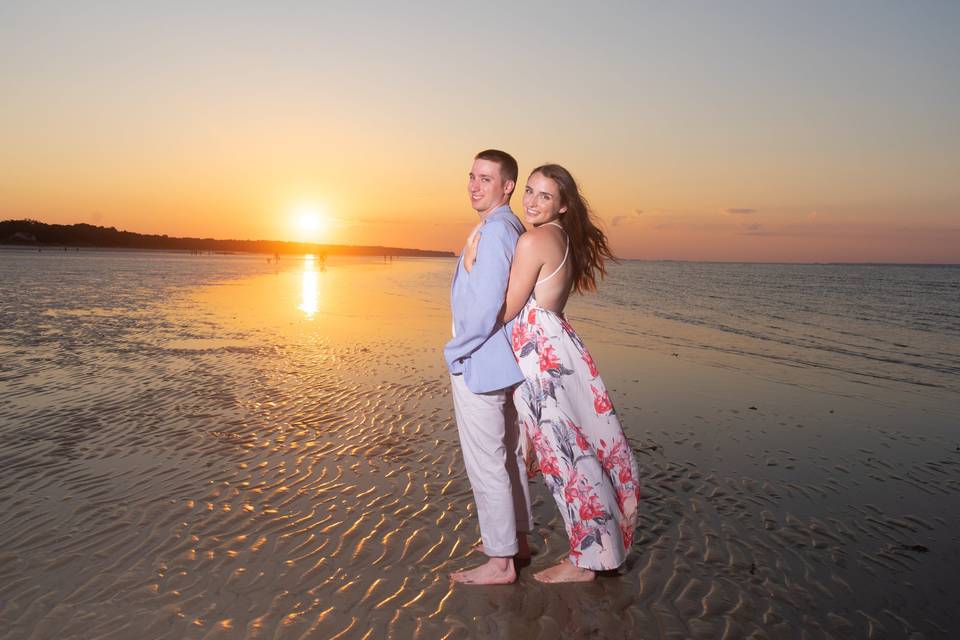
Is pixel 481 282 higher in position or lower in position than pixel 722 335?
higher

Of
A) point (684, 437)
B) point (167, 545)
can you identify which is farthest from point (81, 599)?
point (684, 437)

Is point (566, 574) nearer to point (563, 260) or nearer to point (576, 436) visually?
point (576, 436)

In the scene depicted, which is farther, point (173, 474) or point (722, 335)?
point (722, 335)

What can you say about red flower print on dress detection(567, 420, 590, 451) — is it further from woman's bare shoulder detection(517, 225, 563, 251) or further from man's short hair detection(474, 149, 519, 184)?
man's short hair detection(474, 149, 519, 184)

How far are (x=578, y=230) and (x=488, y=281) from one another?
79 centimetres

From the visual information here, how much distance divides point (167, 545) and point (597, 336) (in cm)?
1364

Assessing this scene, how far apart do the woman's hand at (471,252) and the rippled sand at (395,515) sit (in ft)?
6.86

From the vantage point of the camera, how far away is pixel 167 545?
425 cm

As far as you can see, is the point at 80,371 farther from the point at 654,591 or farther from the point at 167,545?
the point at 654,591

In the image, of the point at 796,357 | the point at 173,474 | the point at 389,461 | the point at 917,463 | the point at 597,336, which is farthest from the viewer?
the point at 597,336

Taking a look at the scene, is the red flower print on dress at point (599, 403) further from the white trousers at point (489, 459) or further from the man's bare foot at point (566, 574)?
the man's bare foot at point (566, 574)

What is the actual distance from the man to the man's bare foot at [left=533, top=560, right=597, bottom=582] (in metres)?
0.22


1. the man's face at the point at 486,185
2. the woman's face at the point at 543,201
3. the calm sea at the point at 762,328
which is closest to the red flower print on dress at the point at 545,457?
the woman's face at the point at 543,201

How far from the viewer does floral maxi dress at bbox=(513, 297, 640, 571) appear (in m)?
3.65
